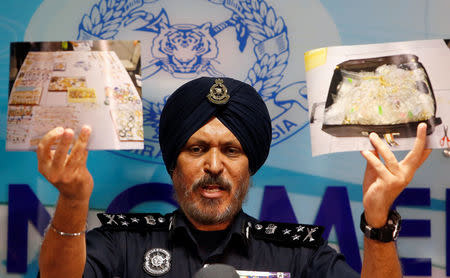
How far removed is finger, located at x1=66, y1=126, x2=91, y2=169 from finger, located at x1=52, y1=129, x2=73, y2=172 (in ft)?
0.08

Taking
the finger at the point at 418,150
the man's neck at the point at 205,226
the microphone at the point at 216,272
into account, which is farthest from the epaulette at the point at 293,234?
the microphone at the point at 216,272

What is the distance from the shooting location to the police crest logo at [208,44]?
267cm

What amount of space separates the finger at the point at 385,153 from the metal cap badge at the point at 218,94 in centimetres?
61

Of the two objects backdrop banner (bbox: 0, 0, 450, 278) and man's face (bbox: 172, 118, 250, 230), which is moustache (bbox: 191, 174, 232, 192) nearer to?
→ man's face (bbox: 172, 118, 250, 230)

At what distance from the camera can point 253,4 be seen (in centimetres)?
269

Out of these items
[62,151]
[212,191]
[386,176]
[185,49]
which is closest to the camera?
[62,151]

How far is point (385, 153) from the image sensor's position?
1957 mm

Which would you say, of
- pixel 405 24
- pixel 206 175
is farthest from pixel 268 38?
pixel 206 175

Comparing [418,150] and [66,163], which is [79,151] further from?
[418,150]

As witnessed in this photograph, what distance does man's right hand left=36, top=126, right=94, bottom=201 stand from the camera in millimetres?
1757

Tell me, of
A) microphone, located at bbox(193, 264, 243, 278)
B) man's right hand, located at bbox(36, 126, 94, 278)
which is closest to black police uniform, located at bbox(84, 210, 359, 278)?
man's right hand, located at bbox(36, 126, 94, 278)

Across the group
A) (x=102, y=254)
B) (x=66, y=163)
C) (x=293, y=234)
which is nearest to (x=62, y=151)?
(x=66, y=163)

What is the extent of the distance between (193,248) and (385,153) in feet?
2.84

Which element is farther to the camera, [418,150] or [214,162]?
[214,162]
